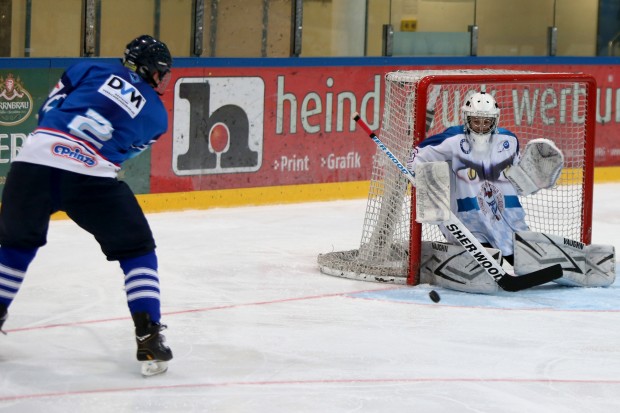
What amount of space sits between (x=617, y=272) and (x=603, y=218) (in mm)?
1977

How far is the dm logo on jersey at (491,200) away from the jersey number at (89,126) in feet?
8.21

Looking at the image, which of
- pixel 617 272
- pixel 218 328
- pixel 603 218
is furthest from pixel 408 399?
pixel 603 218

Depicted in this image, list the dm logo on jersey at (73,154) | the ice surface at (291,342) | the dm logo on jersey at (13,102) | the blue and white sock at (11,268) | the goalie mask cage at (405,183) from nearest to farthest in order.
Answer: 1. the ice surface at (291,342)
2. the dm logo on jersey at (73,154)
3. the blue and white sock at (11,268)
4. the goalie mask cage at (405,183)
5. the dm logo on jersey at (13,102)

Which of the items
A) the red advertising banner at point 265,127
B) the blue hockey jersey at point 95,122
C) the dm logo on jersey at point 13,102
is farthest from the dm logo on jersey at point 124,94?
the red advertising banner at point 265,127

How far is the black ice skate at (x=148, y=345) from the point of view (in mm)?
4496

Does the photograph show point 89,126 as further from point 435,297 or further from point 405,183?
point 405,183

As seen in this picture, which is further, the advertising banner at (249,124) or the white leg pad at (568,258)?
the advertising banner at (249,124)

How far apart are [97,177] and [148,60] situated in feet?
1.42

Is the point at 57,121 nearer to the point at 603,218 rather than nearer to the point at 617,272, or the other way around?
the point at 617,272

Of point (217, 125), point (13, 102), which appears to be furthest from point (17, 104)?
point (217, 125)

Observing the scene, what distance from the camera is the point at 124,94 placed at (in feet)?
14.6

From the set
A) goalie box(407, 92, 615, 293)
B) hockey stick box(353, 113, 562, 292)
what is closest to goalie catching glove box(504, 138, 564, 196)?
goalie box(407, 92, 615, 293)

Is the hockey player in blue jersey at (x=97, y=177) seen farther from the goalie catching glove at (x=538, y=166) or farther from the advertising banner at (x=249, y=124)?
the advertising banner at (x=249, y=124)

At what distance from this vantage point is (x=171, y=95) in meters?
8.40
